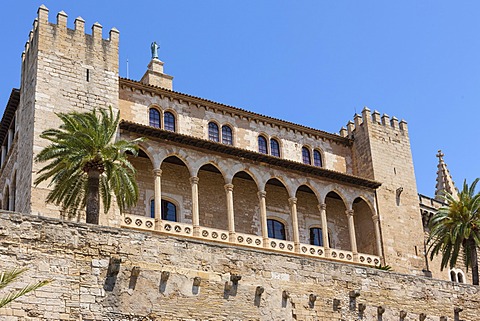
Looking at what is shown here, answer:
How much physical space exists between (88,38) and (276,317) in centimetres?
2018

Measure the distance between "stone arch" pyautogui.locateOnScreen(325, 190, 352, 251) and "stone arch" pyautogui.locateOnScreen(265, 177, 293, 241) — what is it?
2657 mm

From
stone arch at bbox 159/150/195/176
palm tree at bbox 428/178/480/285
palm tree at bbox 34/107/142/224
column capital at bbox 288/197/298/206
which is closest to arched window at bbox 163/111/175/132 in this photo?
stone arch at bbox 159/150/195/176

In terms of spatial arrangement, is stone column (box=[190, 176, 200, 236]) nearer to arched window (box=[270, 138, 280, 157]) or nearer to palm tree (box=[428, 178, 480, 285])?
arched window (box=[270, 138, 280, 157])

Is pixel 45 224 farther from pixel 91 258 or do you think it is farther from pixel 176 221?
pixel 176 221

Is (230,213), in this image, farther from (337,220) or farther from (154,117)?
(337,220)

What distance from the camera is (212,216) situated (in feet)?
138

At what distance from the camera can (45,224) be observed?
2255 centimetres

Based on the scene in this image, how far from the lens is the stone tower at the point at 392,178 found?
45906 mm

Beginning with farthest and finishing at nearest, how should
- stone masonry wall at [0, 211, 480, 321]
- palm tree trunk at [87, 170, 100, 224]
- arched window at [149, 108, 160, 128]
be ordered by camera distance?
arched window at [149, 108, 160, 128]
palm tree trunk at [87, 170, 100, 224]
stone masonry wall at [0, 211, 480, 321]

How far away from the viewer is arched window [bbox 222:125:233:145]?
147ft

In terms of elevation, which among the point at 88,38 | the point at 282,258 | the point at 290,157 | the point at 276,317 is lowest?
the point at 276,317

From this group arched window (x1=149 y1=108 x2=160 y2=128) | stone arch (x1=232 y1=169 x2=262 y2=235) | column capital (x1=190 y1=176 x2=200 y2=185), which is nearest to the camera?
column capital (x1=190 y1=176 x2=200 y2=185)

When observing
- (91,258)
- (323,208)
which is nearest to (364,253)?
(323,208)

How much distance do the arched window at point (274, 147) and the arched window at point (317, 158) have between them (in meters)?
2.63
